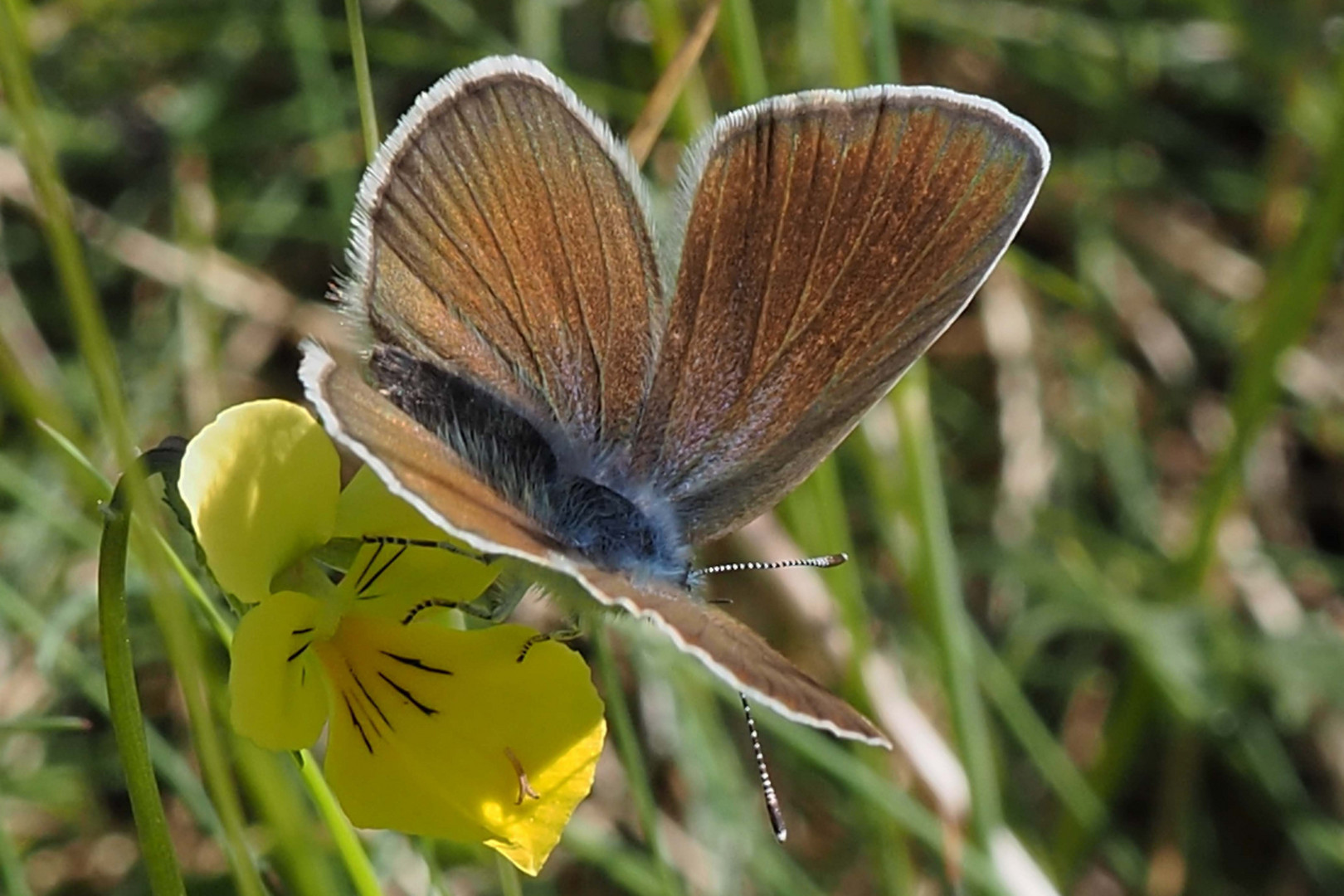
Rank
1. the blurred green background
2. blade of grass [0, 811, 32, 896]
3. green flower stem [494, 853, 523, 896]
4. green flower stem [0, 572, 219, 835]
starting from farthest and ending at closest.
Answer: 1. the blurred green background
2. green flower stem [0, 572, 219, 835]
3. blade of grass [0, 811, 32, 896]
4. green flower stem [494, 853, 523, 896]

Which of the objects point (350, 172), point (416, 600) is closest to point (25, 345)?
point (350, 172)

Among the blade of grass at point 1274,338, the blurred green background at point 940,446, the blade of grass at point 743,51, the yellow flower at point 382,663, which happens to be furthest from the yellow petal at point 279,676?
the blade of grass at point 1274,338

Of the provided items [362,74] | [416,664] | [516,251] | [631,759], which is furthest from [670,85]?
[416,664]

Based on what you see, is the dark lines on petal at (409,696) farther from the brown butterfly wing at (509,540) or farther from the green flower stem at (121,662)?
the green flower stem at (121,662)

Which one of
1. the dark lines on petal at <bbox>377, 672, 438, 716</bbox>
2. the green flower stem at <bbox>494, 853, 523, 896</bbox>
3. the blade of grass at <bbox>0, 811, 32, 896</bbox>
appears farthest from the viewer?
the blade of grass at <bbox>0, 811, 32, 896</bbox>

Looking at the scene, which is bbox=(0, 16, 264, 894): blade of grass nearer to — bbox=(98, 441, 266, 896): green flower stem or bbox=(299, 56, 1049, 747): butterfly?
bbox=(98, 441, 266, 896): green flower stem

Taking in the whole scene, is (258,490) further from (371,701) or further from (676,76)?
(676,76)

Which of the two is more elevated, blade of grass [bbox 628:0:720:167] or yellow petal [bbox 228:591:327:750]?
blade of grass [bbox 628:0:720:167]

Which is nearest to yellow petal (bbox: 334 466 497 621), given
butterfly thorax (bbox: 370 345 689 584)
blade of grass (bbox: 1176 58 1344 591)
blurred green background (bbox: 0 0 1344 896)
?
butterfly thorax (bbox: 370 345 689 584)
